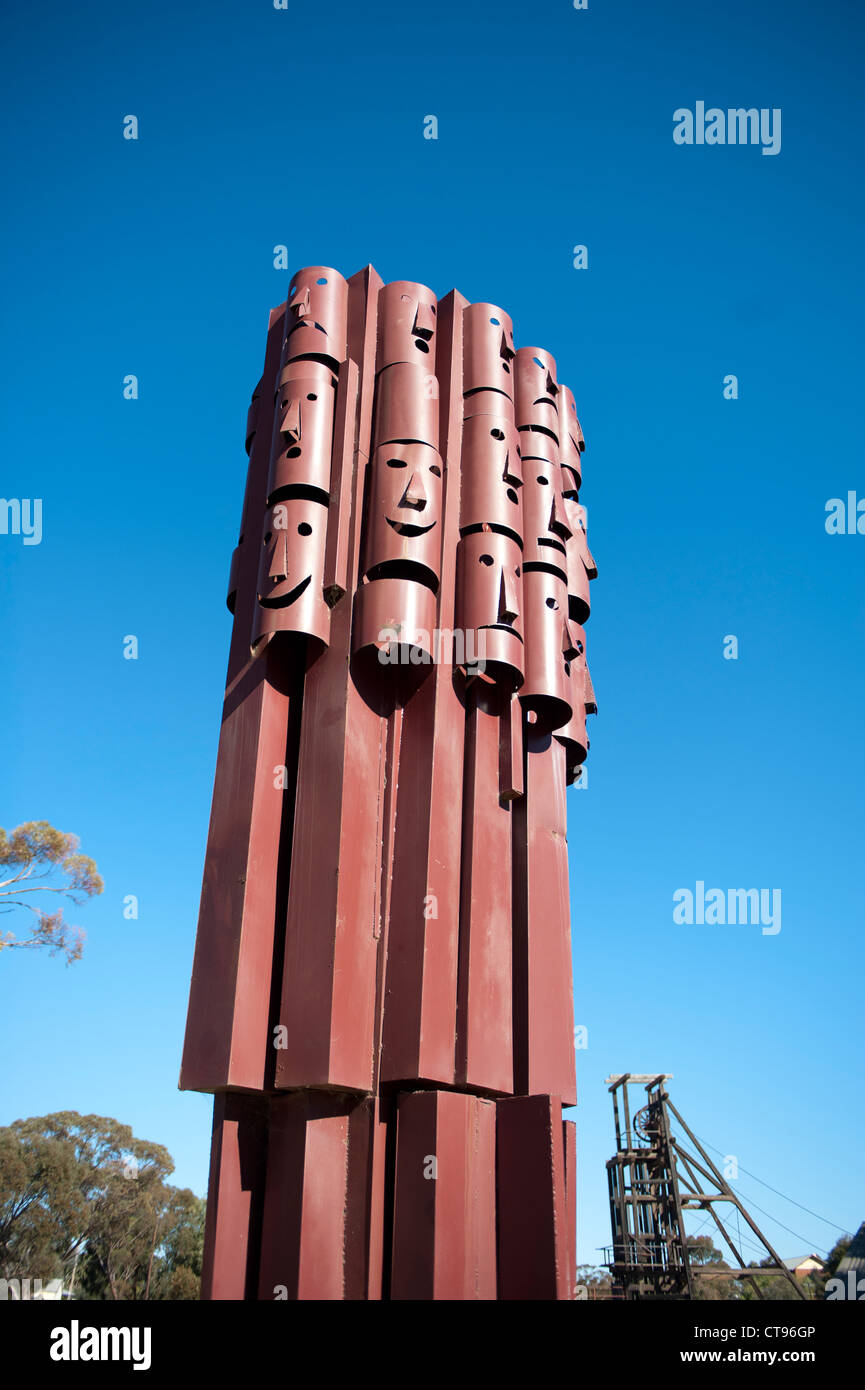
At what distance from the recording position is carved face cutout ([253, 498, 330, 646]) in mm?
9906

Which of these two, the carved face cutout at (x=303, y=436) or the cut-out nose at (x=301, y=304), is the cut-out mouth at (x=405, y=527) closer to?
the carved face cutout at (x=303, y=436)

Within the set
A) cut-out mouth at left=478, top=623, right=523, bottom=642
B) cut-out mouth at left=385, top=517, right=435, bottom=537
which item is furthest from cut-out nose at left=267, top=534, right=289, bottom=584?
cut-out mouth at left=478, top=623, right=523, bottom=642

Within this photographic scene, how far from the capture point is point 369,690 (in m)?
10.2

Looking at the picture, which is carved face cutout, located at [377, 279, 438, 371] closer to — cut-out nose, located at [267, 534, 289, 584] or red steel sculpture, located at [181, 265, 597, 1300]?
red steel sculpture, located at [181, 265, 597, 1300]

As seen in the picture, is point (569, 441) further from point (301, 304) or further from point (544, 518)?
point (301, 304)

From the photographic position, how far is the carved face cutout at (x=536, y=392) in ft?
41.6

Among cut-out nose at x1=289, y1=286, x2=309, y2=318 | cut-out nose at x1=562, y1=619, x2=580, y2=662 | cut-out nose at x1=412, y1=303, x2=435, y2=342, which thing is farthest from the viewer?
cut-out nose at x1=412, y1=303, x2=435, y2=342

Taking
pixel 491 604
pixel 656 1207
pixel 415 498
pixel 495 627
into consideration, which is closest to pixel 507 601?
pixel 491 604

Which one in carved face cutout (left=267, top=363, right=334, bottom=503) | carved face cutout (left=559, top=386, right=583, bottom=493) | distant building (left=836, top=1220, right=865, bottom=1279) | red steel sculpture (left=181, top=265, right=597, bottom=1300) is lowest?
distant building (left=836, top=1220, right=865, bottom=1279)

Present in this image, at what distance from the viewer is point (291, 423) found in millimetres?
10672

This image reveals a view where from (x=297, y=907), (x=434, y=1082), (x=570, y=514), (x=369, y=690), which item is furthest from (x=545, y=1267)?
(x=570, y=514)

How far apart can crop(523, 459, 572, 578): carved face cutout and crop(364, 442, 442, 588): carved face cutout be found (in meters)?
1.39
